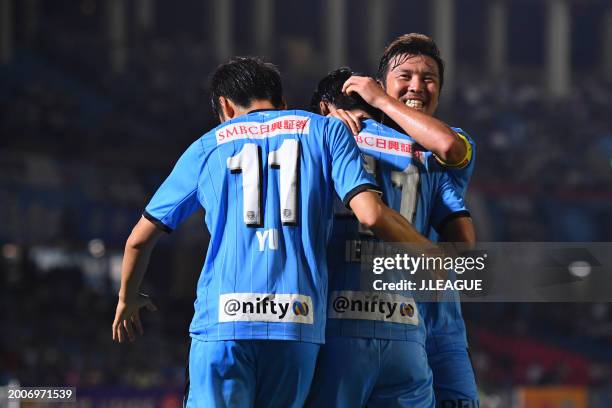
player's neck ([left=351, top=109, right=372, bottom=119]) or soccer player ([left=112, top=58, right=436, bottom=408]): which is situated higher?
player's neck ([left=351, top=109, right=372, bottom=119])

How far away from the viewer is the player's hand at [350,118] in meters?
4.31

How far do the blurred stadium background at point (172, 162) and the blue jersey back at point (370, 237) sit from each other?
12179mm

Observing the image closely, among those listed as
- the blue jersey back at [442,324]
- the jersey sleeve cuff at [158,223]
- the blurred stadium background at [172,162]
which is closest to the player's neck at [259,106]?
the jersey sleeve cuff at [158,223]

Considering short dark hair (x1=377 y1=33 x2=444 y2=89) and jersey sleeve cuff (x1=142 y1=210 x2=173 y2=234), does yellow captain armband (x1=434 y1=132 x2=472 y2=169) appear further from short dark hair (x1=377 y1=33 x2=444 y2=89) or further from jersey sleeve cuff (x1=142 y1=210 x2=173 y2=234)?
jersey sleeve cuff (x1=142 y1=210 x2=173 y2=234)

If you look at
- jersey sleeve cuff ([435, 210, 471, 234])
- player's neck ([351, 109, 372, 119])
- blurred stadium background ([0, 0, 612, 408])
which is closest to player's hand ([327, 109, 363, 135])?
player's neck ([351, 109, 372, 119])

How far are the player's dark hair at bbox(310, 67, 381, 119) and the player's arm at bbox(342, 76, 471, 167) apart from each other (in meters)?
0.10

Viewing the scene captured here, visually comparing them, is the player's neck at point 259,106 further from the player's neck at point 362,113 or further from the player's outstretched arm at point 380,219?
the player's outstretched arm at point 380,219

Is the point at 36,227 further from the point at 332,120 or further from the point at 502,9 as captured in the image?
the point at 502,9

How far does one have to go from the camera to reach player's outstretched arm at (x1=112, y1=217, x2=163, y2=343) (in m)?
4.23

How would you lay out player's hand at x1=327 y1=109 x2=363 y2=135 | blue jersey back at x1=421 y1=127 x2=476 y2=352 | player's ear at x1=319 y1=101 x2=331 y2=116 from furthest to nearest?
blue jersey back at x1=421 y1=127 x2=476 y2=352 → player's ear at x1=319 y1=101 x2=331 y2=116 → player's hand at x1=327 y1=109 x2=363 y2=135

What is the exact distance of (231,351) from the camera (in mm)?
3850

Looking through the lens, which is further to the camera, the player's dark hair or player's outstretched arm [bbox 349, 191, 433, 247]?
the player's dark hair

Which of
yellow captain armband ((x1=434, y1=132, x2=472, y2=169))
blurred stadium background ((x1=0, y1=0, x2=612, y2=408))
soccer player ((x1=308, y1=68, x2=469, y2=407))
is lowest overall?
soccer player ((x1=308, y1=68, x2=469, y2=407))

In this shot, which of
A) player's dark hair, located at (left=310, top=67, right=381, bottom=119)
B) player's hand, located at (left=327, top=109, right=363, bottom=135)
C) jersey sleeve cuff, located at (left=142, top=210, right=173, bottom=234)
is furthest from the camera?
player's dark hair, located at (left=310, top=67, right=381, bottom=119)
